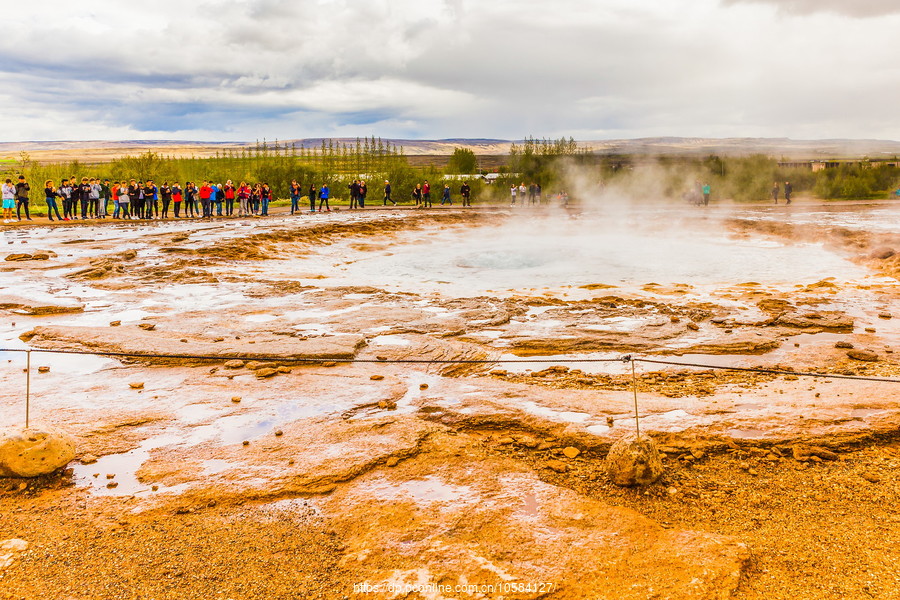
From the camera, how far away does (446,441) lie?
4.75 metres

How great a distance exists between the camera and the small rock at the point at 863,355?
6629mm

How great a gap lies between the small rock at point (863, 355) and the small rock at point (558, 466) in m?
4.05

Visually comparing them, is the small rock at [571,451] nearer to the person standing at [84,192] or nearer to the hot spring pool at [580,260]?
the hot spring pool at [580,260]

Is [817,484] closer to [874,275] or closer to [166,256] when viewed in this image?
[874,275]

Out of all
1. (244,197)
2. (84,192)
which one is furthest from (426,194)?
(84,192)

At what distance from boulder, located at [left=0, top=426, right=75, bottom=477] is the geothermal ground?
0.09m

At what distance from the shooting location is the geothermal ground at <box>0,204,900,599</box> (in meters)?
3.19

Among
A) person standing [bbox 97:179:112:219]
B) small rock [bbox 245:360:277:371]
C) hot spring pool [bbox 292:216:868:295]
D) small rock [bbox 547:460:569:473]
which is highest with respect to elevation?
person standing [bbox 97:179:112:219]

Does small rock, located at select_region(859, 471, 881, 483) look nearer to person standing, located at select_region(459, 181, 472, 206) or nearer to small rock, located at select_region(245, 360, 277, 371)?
small rock, located at select_region(245, 360, 277, 371)

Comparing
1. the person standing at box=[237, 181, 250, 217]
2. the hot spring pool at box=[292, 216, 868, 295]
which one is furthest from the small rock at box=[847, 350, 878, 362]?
the person standing at box=[237, 181, 250, 217]

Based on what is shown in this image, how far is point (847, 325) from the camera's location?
26.6 ft

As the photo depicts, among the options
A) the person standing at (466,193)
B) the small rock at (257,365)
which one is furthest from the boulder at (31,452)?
the person standing at (466,193)

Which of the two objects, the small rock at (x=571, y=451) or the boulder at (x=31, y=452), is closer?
the boulder at (x=31, y=452)

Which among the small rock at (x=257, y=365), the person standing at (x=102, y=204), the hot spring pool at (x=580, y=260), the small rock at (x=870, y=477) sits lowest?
the small rock at (x=870, y=477)
